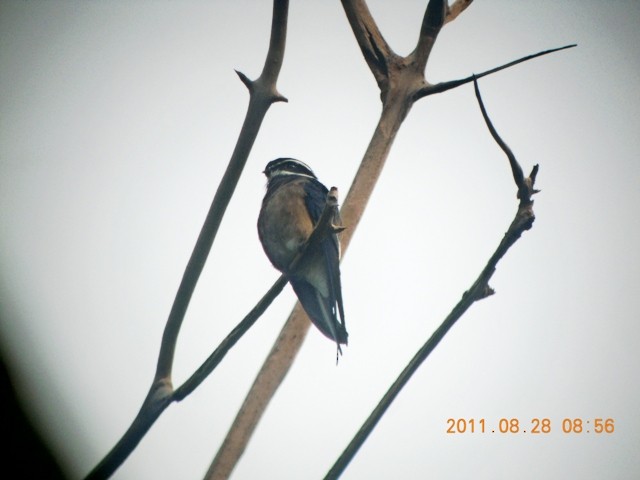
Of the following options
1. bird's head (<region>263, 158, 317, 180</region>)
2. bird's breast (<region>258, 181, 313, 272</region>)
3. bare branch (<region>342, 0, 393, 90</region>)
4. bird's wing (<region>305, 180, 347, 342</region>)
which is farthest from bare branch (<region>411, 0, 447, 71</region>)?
bird's head (<region>263, 158, 317, 180</region>)

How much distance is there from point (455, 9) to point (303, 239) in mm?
1578

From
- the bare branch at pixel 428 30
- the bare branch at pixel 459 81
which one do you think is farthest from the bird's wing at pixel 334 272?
the bare branch at pixel 428 30

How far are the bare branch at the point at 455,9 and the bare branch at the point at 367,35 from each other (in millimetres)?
431

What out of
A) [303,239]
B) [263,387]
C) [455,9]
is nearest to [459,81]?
[455,9]

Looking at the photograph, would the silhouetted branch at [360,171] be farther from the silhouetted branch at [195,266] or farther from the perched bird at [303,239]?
the silhouetted branch at [195,266]

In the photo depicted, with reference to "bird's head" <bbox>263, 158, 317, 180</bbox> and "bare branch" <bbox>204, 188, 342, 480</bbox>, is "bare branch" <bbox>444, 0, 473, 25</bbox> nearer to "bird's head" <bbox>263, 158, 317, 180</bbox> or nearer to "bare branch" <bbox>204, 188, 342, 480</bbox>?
"bird's head" <bbox>263, 158, 317, 180</bbox>

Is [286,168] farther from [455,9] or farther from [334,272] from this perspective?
[455,9]

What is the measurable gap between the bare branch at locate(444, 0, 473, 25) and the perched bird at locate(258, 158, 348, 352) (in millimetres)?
1243

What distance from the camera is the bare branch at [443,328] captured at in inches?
68.5

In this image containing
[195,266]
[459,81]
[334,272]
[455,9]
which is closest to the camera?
[195,266]

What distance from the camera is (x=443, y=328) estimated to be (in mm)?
1774

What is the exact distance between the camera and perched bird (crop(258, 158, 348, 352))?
9.34 feet

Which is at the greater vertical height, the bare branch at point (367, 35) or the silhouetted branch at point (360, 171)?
the bare branch at point (367, 35)

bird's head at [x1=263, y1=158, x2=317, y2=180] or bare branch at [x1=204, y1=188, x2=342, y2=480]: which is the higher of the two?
bird's head at [x1=263, y1=158, x2=317, y2=180]
